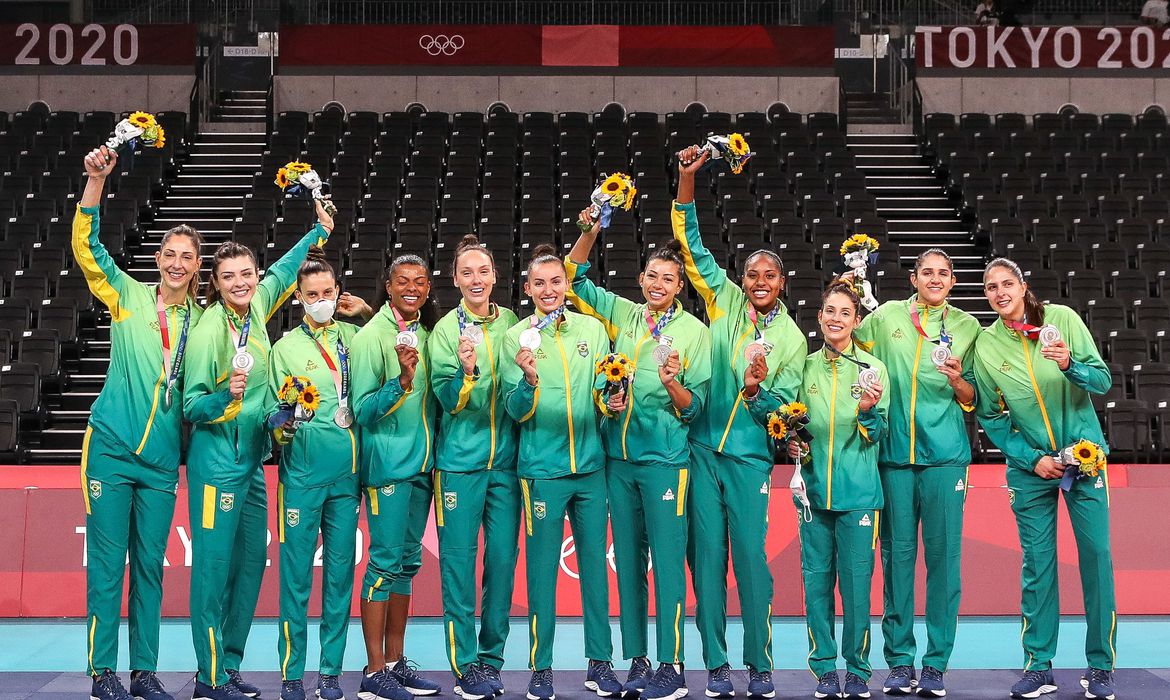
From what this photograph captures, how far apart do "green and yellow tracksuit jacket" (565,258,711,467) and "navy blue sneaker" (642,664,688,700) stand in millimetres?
1030

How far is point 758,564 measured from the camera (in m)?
6.12

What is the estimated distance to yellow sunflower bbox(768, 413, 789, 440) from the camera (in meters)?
5.83

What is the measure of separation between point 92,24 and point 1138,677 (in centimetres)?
1894

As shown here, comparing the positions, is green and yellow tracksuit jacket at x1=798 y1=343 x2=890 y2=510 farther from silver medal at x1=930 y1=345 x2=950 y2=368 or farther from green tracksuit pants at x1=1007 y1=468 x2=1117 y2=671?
green tracksuit pants at x1=1007 y1=468 x2=1117 y2=671

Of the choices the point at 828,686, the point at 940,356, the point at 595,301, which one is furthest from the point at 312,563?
the point at 940,356

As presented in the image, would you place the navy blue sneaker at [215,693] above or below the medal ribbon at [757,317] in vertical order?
below

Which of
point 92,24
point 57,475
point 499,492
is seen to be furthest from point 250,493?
point 92,24

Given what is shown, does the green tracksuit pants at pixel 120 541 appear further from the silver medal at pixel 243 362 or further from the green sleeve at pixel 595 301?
the green sleeve at pixel 595 301

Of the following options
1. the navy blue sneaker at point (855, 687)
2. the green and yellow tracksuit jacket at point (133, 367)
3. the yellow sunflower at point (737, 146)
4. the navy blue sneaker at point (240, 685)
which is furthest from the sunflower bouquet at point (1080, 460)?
the green and yellow tracksuit jacket at point (133, 367)

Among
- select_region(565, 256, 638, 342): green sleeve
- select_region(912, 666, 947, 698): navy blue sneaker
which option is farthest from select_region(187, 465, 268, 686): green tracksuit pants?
select_region(912, 666, 947, 698): navy blue sneaker

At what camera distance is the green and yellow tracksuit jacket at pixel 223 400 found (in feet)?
18.6

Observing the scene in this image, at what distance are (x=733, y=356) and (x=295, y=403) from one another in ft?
7.35

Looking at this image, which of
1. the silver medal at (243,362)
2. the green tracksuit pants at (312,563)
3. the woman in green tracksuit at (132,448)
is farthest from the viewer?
the green tracksuit pants at (312,563)

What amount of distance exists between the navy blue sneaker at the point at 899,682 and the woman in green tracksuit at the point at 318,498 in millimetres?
2785
